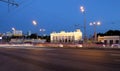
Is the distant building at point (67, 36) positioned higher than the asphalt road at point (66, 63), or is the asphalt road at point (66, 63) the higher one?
the distant building at point (67, 36)

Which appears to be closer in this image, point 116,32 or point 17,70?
point 17,70

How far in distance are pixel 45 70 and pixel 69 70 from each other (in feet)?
4.62

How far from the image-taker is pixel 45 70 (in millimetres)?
17750

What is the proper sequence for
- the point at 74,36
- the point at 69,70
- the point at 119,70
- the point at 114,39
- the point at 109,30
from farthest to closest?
the point at 109,30 → the point at 74,36 → the point at 114,39 → the point at 69,70 → the point at 119,70

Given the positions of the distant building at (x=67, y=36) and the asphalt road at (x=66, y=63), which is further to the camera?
the distant building at (x=67, y=36)

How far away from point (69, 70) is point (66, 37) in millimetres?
167252

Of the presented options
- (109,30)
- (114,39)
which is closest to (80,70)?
(114,39)

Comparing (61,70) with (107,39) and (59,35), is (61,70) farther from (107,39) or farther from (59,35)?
(59,35)

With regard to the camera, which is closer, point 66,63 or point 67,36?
point 66,63

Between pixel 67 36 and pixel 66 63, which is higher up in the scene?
pixel 67 36

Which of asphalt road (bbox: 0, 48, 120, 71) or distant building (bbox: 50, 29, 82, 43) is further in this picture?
distant building (bbox: 50, 29, 82, 43)

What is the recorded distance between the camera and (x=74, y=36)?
18050 cm

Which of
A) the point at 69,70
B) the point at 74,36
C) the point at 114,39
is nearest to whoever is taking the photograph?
the point at 69,70

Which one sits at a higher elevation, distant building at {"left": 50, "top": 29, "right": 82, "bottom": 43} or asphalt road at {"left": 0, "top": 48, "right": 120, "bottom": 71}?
distant building at {"left": 50, "top": 29, "right": 82, "bottom": 43}
